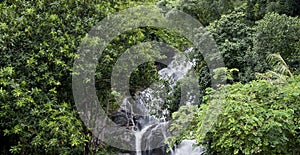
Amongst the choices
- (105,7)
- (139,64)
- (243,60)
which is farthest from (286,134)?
(105,7)

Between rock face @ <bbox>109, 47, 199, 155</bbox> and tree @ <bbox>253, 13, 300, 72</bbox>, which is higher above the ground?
tree @ <bbox>253, 13, 300, 72</bbox>

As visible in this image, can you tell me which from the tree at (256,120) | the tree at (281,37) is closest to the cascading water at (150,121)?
the tree at (256,120)

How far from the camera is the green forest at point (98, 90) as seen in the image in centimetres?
689

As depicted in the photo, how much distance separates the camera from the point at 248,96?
284 inches

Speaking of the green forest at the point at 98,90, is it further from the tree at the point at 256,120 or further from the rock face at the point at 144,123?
the rock face at the point at 144,123

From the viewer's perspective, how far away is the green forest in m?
6.89

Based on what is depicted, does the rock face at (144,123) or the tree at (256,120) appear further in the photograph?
the rock face at (144,123)

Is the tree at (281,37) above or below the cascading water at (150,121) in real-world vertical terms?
above

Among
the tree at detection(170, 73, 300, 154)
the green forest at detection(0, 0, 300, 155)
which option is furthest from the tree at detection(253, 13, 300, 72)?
the tree at detection(170, 73, 300, 154)

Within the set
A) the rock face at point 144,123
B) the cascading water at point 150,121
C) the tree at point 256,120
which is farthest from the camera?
the rock face at point 144,123

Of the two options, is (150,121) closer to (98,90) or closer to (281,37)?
(98,90)

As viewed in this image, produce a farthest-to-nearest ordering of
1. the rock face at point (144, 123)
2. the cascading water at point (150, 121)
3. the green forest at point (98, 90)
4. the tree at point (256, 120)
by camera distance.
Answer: the rock face at point (144, 123) < the cascading water at point (150, 121) < the green forest at point (98, 90) < the tree at point (256, 120)

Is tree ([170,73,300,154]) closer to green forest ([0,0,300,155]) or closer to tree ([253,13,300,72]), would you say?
green forest ([0,0,300,155])

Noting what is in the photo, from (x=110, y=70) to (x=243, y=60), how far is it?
4.48 meters
